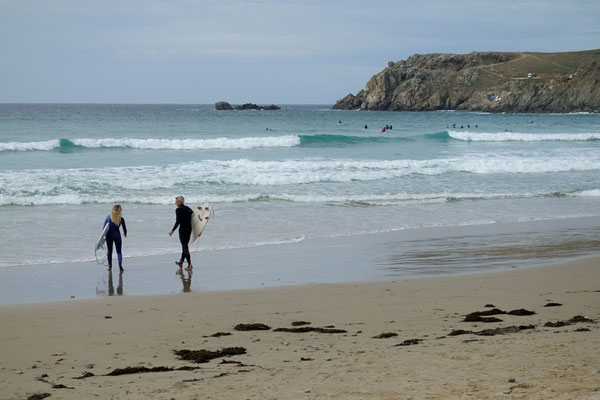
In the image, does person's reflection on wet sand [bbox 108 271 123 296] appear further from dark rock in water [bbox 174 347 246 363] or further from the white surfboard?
dark rock in water [bbox 174 347 246 363]

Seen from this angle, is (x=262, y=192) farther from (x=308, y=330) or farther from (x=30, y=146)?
(x=30, y=146)

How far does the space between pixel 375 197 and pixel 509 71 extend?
133 meters

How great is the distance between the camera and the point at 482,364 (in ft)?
16.7

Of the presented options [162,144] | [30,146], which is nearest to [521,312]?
[30,146]

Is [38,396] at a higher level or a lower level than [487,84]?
lower

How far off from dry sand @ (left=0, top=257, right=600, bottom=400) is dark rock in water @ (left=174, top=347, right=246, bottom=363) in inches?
3.4

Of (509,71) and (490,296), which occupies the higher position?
(509,71)

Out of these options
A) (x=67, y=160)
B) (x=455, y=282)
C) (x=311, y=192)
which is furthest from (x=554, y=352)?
(x=67, y=160)

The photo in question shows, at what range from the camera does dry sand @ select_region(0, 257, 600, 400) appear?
4.71 meters

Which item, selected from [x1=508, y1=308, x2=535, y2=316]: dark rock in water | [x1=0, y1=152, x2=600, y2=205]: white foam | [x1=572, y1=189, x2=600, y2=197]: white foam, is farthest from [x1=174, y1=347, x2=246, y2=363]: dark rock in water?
[x1=572, y1=189, x2=600, y2=197]: white foam

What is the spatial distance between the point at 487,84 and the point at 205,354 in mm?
134491

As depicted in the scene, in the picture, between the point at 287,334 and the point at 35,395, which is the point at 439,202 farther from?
the point at 35,395

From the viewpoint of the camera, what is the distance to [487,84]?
132 metres

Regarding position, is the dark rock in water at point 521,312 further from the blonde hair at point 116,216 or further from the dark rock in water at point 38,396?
the blonde hair at point 116,216
